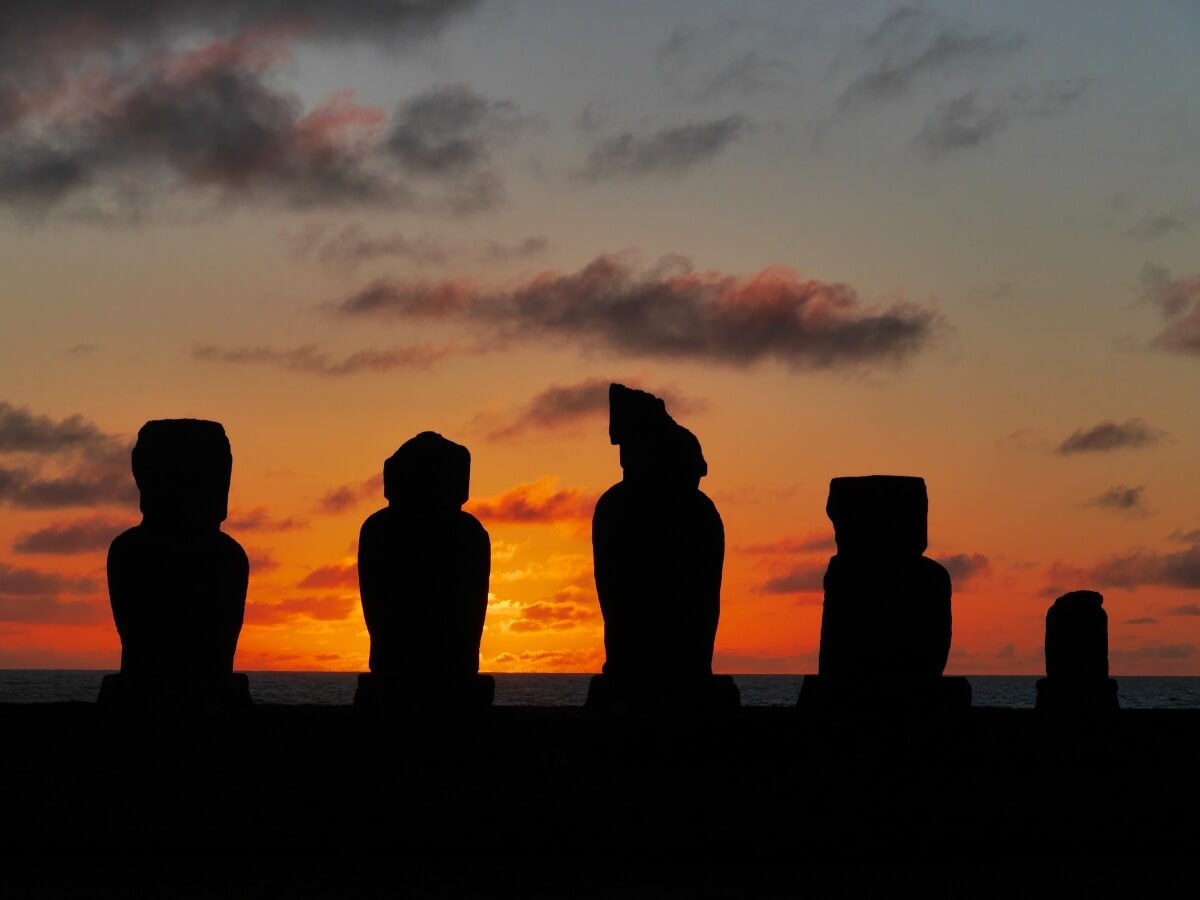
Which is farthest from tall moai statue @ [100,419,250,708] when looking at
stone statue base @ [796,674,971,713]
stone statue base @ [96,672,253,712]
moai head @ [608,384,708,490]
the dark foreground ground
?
stone statue base @ [796,674,971,713]

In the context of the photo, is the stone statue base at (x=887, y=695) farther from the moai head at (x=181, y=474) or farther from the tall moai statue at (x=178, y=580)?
the moai head at (x=181, y=474)

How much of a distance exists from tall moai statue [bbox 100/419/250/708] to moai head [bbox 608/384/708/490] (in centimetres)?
319

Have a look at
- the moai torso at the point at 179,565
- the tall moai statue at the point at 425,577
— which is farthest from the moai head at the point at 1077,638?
the moai torso at the point at 179,565

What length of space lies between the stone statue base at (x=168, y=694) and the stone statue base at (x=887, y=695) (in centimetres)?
447

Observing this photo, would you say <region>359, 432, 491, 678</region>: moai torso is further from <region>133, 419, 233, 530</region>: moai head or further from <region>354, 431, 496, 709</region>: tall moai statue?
<region>133, 419, 233, 530</region>: moai head

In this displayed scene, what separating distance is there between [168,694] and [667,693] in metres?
3.72

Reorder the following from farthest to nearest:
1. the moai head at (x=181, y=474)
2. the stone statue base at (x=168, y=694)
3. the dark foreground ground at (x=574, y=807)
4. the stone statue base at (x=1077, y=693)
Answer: the stone statue base at (x=1077, y=693) → the moai head at (x=181, y=474) → the stone statue base at (x=168, y=694) → the dark foreground ground at (x=574, y=807)

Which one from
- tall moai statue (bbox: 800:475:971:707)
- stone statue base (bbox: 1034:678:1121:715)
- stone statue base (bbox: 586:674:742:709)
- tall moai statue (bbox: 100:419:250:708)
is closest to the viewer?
stone statue base (bbox: 586:674:742:709)

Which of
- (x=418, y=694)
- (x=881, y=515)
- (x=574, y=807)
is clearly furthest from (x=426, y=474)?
(x=881, y=515)

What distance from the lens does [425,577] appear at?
40.3ft

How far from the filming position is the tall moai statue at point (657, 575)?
12.4 metres

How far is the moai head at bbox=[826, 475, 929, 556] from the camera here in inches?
520

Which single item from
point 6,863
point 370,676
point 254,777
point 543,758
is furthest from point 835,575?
point 6,863

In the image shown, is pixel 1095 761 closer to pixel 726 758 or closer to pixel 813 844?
pixel 726 758
